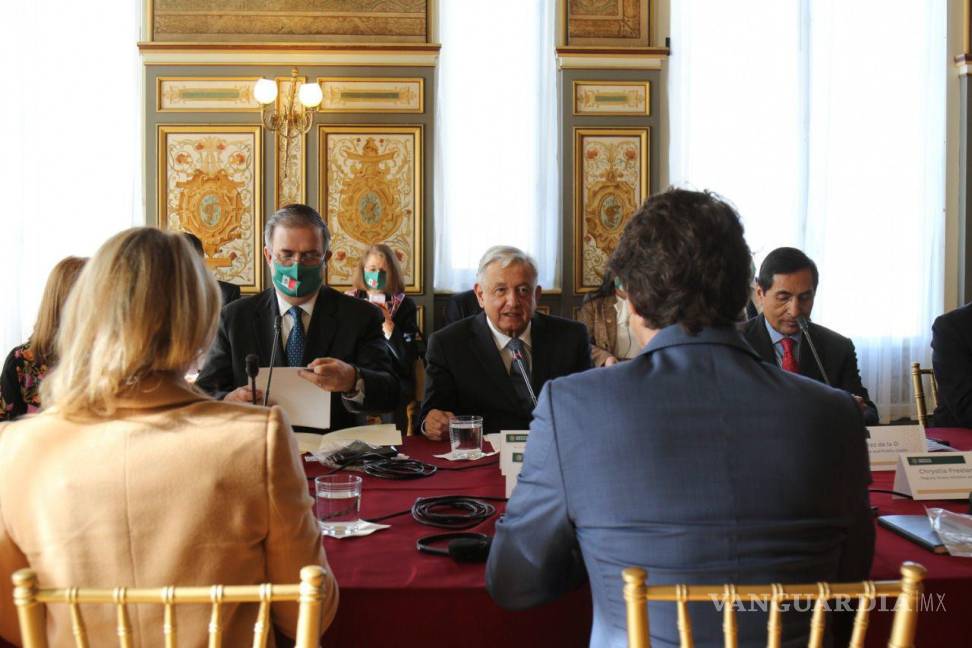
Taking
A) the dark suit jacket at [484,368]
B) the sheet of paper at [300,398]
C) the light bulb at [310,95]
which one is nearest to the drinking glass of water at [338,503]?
the sheet of paper at [300,398]

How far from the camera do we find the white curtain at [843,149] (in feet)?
21.0

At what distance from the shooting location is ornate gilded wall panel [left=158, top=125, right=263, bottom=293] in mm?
6066

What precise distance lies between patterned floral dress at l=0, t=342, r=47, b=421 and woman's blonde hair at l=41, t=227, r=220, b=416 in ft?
5.74

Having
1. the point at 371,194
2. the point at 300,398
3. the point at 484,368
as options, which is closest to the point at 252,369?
the point at 300,398

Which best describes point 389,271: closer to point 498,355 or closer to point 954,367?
point 498,355

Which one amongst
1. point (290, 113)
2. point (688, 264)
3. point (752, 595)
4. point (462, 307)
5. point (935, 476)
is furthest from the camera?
point (290, 113)

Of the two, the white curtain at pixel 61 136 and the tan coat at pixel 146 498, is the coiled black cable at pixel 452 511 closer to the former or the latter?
the tan coat at pixel 146 498

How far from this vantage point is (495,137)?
20.7 feet

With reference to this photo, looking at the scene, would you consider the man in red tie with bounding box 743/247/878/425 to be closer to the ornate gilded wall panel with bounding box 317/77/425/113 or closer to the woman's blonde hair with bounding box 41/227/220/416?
the woman's blonde hair with bounding box 41/227/220/416

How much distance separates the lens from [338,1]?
6.12m

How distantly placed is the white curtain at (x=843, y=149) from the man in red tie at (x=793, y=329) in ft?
10.8

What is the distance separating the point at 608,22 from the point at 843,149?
6.62ft

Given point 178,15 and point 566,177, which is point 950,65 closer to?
point 566,177

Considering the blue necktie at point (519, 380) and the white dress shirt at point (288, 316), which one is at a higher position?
the white dress shirt at point (288, 316)
